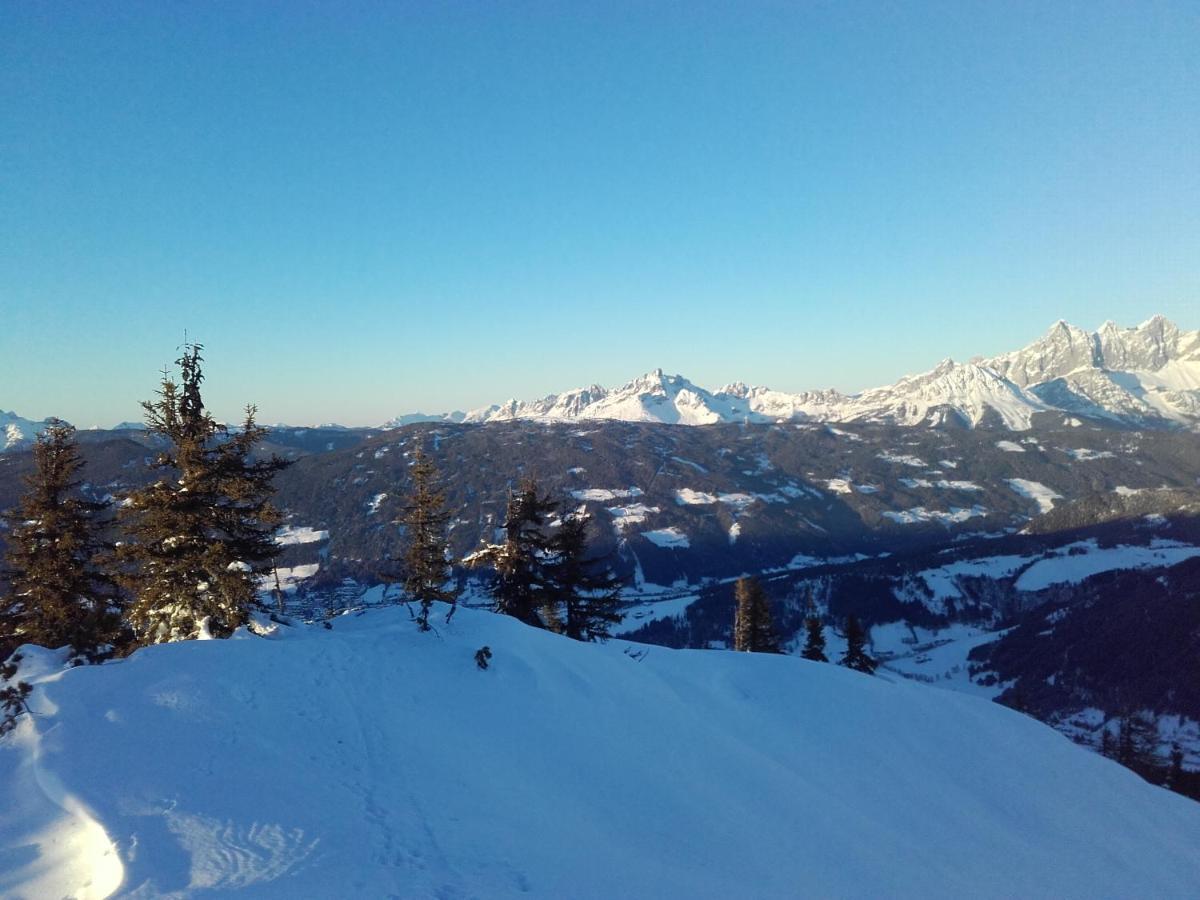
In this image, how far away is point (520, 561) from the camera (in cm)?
2936

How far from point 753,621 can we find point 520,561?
1966 centimetres

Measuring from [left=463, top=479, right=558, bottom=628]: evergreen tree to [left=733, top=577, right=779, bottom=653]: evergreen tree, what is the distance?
16.9m

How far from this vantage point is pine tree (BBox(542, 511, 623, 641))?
30.7m

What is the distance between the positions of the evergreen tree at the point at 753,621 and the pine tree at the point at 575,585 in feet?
42.8

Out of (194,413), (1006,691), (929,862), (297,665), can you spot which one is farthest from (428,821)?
(1006,691)

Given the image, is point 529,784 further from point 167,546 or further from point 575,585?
point 575,585

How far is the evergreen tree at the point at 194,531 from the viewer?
63.9 feet

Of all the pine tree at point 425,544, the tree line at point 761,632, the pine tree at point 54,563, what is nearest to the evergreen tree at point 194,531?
the pine tree at point 54,563

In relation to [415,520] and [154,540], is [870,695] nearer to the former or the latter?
[415,520]

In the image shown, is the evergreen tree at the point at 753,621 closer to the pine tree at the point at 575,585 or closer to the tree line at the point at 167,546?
the pine tree at the point at 575,585

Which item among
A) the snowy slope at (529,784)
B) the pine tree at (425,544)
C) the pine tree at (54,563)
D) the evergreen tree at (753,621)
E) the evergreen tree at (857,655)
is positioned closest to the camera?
the snowy slope at (529,784)

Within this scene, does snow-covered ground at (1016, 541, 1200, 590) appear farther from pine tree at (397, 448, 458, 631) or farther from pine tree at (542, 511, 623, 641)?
pine tree at (397, 448, 458, 631)

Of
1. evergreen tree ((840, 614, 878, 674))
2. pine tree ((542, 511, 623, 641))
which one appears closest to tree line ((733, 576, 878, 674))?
evergreen tree ((840, 614, 878, 674))

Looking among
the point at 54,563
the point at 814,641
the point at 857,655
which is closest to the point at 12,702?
A: the point at 54,563
